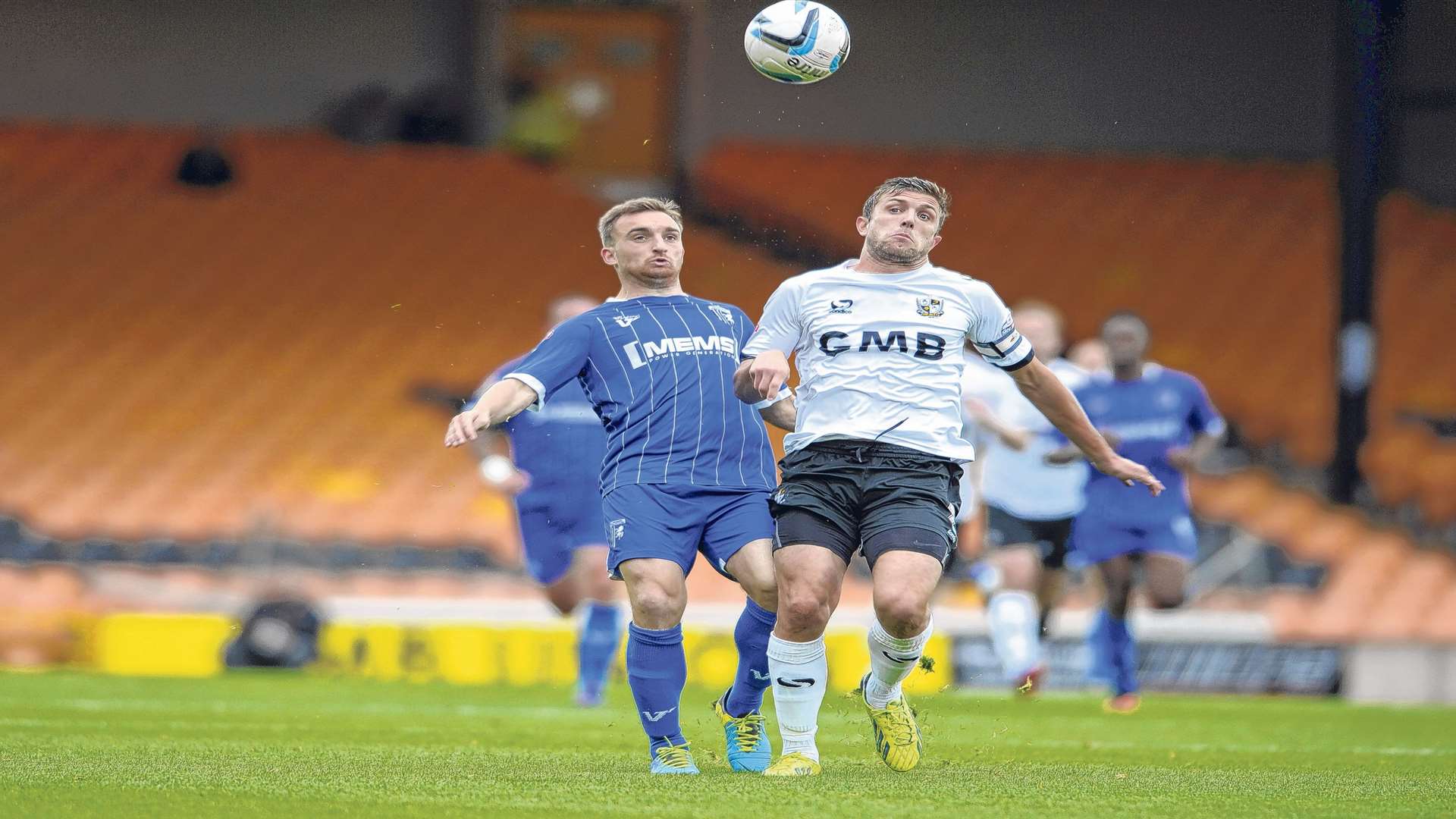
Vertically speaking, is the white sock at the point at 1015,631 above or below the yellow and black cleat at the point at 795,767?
below

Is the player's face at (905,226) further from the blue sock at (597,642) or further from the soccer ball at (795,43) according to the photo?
the blue sock at (597,642)

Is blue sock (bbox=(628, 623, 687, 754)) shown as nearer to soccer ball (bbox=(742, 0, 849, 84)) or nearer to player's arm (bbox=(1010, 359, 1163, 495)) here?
player's arm (bbox=(1010, 359, 1163, 495))

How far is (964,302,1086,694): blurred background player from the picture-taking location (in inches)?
434

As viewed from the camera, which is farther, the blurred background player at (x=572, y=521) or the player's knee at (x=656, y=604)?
the blurred background player at (x=572, y=521)

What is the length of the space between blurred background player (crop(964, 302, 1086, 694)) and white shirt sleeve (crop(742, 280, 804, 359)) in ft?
15.9

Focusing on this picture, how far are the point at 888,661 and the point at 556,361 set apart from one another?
1427 mm

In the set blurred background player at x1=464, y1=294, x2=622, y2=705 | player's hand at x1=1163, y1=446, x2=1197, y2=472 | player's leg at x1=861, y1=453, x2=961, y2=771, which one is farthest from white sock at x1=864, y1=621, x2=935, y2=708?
player's hand at x1=1163, y1=446, x2=1197, y2=472

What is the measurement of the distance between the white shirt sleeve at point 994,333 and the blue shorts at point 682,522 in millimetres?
899

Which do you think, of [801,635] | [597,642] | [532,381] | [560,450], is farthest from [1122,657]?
[532,381]

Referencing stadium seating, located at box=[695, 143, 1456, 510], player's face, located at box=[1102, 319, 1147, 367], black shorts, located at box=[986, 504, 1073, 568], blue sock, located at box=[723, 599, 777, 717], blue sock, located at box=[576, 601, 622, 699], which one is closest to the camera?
blue sock, located at box=[723, 599, 777, 717]

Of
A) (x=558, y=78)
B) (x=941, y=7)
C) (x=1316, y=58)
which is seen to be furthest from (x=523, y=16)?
(x=1316, y=58)

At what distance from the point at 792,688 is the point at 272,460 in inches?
441

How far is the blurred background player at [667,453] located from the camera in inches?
238

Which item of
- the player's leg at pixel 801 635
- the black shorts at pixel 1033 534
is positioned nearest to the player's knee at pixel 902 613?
the player's leg at pixel 801 635
